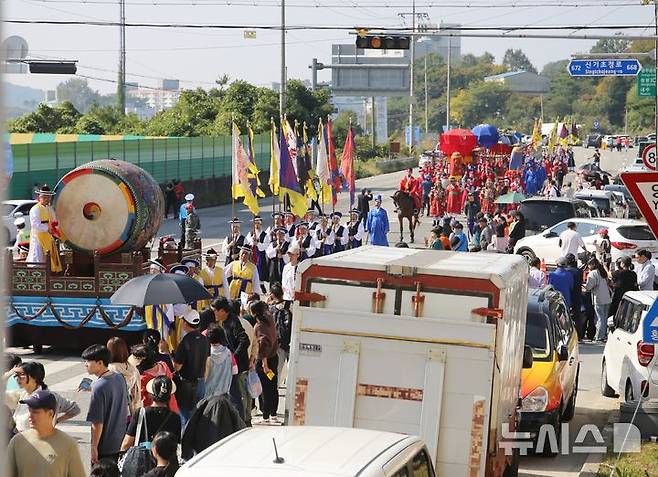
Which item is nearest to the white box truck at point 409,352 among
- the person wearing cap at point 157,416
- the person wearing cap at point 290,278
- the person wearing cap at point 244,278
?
the person wearing cap at point 157,416

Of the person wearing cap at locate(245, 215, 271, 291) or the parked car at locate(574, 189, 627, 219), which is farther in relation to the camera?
the parked car at locate(574, 189, 627, 219)

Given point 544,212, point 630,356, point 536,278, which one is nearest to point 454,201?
point 544,212

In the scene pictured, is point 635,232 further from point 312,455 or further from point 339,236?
point 312,455

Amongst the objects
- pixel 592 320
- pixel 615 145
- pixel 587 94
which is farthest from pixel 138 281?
pixel 587 94

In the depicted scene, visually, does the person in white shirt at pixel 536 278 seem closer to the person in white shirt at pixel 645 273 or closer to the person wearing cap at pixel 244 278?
the person in white shirt at pixel 645 273

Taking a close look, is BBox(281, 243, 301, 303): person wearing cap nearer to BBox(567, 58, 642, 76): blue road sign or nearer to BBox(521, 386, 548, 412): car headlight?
BBox(521, 386, 548, 412): car headlight

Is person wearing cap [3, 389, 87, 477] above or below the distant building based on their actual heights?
below

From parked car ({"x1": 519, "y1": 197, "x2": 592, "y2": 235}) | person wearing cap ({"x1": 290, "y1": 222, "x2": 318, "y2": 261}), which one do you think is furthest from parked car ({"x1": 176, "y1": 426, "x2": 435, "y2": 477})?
parked car ({"x1": 519, "y1": 197, "x2": 592, "y2": 235})

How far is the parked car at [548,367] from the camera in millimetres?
12562

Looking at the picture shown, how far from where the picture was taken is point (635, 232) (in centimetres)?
2811

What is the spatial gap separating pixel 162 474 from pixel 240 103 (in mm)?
61861

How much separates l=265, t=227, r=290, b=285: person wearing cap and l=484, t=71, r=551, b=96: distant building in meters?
170

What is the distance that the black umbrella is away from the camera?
13.7 meters

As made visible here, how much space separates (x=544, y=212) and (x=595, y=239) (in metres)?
3.82
